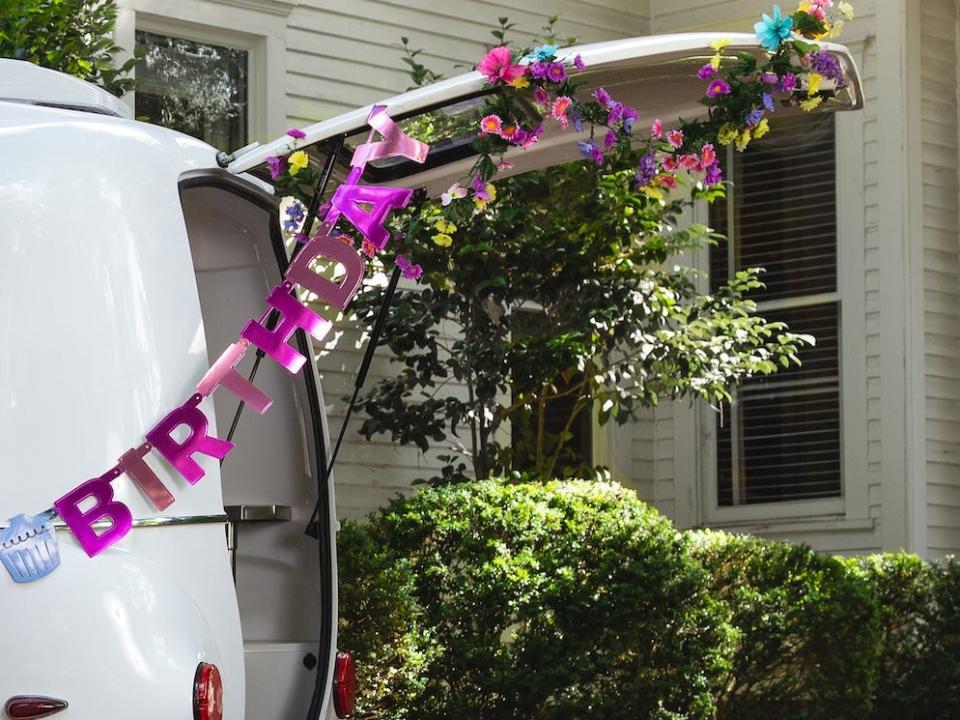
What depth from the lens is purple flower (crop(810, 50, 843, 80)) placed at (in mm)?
5180

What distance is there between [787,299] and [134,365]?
8027mm

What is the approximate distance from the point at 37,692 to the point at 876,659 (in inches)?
267

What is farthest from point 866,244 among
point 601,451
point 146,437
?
point 146,437

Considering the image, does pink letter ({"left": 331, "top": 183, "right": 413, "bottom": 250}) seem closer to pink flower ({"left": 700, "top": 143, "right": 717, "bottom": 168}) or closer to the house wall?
pink flower ({"left": 700, "top": 143, "right": 717, "bottom": 168})

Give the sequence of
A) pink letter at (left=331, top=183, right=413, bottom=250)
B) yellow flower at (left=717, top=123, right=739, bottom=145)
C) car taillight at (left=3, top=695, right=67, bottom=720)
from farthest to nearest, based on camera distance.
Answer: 1. yellow flower at (left=717, top=123, right=739, bottom=145)
2. pink letter at (left=331, top=183, right=413, bottom=250)
3. car taillight at (left=3, top=695, right=67, bottom=720)

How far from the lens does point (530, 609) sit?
774 cm

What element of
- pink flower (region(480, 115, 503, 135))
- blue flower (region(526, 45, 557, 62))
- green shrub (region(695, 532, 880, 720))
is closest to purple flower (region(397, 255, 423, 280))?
pink flower (region(480, 115, 503, 135))

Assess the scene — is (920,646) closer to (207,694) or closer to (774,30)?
(774,30)

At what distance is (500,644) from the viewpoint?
25.5 ft

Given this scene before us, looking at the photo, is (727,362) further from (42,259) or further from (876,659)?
(42,259)

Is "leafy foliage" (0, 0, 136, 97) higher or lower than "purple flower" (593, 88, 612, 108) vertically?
higher

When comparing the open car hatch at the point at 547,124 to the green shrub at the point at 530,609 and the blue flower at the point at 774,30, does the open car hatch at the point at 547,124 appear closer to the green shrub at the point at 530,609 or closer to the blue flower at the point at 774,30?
the blue flower at the point at 774,30

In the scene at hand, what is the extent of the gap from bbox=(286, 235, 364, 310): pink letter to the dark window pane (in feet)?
18.7

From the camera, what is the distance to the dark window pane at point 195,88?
984 cm
